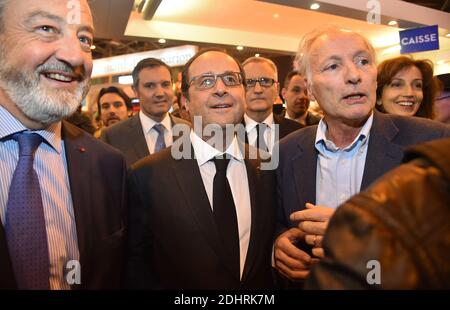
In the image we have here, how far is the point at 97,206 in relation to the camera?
1.56 meters

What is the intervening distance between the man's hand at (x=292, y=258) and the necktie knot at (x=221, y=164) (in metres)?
0.48

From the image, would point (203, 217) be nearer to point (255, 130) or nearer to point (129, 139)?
point (129, 139)

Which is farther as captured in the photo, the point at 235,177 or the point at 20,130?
the point at 235,177

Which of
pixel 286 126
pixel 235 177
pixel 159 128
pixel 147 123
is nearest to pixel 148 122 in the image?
pixel 147 123

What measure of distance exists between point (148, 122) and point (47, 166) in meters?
2.36

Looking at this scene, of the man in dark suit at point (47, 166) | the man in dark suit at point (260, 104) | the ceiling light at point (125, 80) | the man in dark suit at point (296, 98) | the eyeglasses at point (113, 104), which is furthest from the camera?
the ceiling light at point (125, 80)

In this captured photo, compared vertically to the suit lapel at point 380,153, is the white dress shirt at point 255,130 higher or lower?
higher

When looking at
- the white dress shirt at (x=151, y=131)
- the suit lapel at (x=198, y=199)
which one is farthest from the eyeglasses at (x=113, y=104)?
the suit lapel at (x=198, y=199)

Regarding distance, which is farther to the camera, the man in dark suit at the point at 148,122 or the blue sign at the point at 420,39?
the blue sign at the point at 420,39

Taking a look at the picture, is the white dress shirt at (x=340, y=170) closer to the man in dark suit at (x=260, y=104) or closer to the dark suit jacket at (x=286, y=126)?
the dark suit jacket at (x=286, y=126)

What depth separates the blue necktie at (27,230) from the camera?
4.15ft
